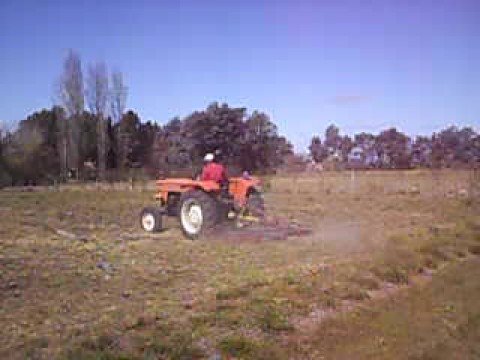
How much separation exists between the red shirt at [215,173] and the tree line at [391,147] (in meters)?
30.9

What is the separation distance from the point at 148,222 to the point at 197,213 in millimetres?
1660

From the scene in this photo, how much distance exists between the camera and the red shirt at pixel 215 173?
14.0 meters

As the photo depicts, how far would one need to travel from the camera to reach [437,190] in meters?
26.1

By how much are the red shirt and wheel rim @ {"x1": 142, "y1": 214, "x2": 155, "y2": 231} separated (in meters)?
1.73

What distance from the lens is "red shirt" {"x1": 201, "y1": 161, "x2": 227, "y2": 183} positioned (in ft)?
46.1

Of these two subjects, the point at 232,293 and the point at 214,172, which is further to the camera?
the point at 214,172

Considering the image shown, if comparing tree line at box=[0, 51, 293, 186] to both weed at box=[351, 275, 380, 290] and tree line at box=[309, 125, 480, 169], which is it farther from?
weed at box=[351, 275, 380, 290]

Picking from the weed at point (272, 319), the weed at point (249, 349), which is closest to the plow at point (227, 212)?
the weed at point (272, 319)

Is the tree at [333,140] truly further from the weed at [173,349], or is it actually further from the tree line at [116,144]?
the weed at [173,349]

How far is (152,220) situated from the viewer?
14859 millimetres

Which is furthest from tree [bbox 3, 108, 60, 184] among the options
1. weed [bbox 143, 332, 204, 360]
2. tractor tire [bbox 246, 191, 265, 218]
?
weed [bbox 143, 332, 204, 360]

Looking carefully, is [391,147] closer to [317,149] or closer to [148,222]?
[317,149]

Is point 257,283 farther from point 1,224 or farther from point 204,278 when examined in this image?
point 1,224

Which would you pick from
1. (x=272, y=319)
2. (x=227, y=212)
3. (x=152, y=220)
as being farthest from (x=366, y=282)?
(x=152, y=220)
